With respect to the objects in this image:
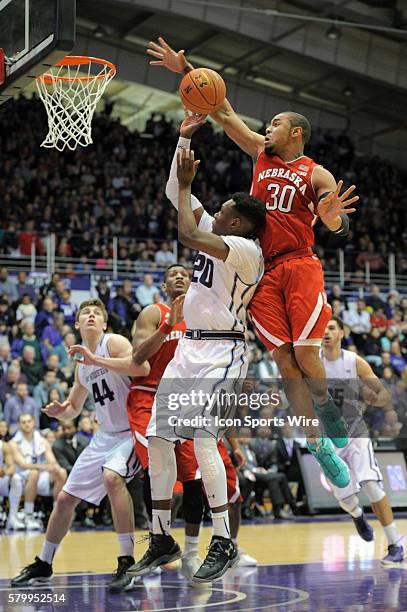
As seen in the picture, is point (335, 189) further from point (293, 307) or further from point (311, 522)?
point (311, 522)

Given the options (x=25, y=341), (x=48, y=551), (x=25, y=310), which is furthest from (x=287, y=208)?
(x=25, y=310)

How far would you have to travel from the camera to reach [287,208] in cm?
639

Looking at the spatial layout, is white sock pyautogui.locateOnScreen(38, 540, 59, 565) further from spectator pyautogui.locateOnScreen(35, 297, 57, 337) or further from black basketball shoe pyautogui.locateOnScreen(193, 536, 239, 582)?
spectator pyautogui.locateOnScreen(35, 297, 57, 337)

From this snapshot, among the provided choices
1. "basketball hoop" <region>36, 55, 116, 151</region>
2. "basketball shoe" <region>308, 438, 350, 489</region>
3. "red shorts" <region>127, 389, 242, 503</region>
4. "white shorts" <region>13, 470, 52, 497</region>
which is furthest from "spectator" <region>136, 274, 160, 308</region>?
"basketball shoe" <region>308, 438, 350, 489</region>

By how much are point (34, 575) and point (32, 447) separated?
5.66 meters

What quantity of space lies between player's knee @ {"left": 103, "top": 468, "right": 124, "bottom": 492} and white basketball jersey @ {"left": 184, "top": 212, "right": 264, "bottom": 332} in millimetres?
1590

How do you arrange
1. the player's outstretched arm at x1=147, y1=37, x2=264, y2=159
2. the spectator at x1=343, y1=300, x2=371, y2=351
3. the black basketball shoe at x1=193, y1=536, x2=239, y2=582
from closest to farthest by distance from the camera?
the black basketball shoe at x1=193, y1=536, x2=239, y2=582 → the player's outstretched arm at x1=147, y1=37, x2=264, y2=159 → the spectator at x1=343, y1=300, x2=371, y2=351

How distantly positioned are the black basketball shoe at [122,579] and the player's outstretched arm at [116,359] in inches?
55.9

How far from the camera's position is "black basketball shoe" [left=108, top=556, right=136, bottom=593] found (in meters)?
6.71

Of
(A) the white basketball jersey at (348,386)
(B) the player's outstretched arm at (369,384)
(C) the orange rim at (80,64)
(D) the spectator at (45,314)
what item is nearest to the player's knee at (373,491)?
(A) the white basketball jersey at (348,386)

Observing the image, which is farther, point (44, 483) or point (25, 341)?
point (25, 341)

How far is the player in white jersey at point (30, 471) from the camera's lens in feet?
40.0

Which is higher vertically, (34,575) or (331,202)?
(331,202)

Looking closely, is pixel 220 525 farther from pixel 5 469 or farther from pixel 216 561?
pixel 5 469
